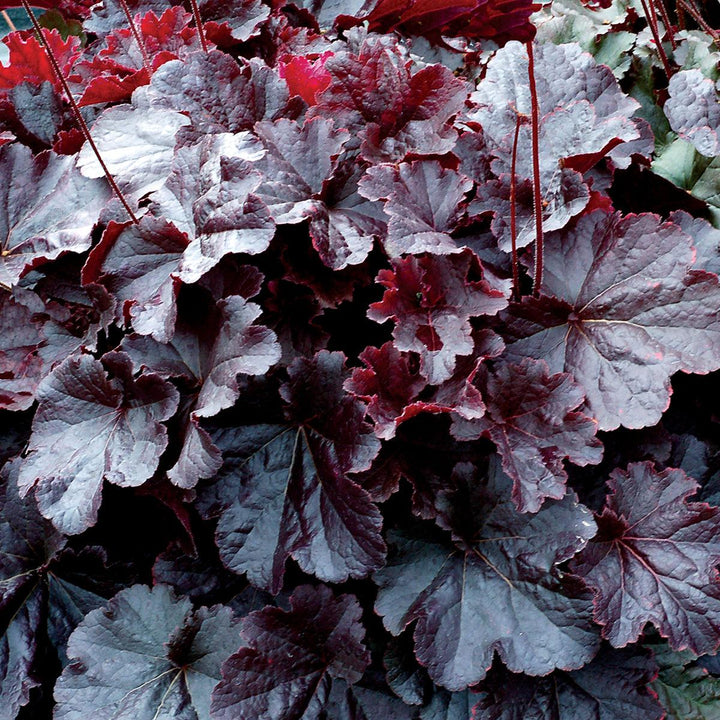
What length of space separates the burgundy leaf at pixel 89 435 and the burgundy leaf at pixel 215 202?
0.63 feet

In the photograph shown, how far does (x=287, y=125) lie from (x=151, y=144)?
257mm

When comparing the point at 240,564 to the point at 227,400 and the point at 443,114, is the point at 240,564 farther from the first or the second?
the point at 443,114

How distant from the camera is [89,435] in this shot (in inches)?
42.1

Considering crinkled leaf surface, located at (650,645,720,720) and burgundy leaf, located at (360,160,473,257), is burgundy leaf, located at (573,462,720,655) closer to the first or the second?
crinkled leaf surface, located at (650,645,720,720)

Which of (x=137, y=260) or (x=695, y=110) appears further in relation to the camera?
(x=695, y=110)

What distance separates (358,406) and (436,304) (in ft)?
0.66

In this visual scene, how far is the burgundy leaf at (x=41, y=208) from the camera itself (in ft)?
3.95

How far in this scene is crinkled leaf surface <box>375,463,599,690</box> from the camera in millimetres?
971

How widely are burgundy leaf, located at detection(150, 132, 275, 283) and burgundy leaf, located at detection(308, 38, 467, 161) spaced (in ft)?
0.57

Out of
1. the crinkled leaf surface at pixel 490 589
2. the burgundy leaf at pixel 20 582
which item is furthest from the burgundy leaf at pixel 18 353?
the crinkled leaf surface at pixel 490 589

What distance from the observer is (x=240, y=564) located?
102 cm

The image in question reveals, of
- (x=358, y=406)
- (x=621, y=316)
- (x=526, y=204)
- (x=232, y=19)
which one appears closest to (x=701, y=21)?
(x=526, y=204)

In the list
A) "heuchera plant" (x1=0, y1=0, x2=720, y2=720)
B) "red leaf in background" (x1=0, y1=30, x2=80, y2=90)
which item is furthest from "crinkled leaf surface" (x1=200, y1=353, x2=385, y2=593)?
"red leaf in background" (x1=0, y1=30, x2=80, y2=90)

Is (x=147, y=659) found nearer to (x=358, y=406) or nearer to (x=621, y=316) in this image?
(x=358, y=406)
